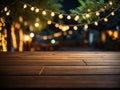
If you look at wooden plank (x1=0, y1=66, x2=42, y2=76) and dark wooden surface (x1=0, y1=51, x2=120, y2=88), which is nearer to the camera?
dark wooden surface (x1=0, y1=51, x2=120, y2=88)

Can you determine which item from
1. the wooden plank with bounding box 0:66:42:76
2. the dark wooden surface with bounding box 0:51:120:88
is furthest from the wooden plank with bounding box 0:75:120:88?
the wooden plank with bounding box 0:66:42:76

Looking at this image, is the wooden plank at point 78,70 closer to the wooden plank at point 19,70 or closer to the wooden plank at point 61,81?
the wooden plank at point 19,70

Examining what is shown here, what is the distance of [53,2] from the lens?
9258 mm

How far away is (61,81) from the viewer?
342 cm

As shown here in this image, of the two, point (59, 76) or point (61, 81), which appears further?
point (59, 76)

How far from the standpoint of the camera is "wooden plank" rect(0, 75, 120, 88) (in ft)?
10.5

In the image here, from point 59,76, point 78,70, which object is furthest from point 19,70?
point 78,70

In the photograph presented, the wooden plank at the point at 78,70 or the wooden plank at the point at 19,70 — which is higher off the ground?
the wooden plank at the point at 19,70

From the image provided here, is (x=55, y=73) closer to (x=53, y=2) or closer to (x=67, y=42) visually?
(x=53, y=2)

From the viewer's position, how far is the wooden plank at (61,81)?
3.20 metres

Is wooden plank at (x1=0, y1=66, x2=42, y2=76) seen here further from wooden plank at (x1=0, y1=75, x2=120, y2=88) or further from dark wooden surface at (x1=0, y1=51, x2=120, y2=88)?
wooden plank at (x1=0, y1=75, x2=120, y2=88)

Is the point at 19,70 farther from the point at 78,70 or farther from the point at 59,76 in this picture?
the point at 78,70

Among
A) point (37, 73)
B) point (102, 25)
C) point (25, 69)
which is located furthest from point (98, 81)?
point (102, 25)

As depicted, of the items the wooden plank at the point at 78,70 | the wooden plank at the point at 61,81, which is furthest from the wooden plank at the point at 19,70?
Result: the wooden plank at the point at 61,81
